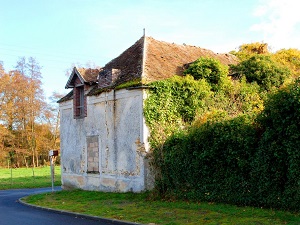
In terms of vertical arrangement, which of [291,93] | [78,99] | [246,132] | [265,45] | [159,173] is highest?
[265,45]

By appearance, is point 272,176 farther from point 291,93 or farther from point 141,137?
point 141,137

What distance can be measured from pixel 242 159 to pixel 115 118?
324 inches

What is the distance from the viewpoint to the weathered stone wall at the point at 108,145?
18.6 m

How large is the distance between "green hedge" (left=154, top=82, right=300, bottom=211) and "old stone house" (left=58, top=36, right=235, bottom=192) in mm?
2420

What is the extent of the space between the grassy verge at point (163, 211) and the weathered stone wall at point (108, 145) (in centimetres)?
119

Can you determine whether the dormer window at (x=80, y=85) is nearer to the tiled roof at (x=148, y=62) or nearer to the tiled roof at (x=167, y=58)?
the tiled roof at (x=148, y=62)

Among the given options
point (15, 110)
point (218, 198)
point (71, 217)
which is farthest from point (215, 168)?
point (15, 110)

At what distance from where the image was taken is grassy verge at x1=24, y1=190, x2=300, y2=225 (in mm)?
11203

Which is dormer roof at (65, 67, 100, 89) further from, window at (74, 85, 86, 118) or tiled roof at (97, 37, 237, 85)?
tiled roof at (97, 37, 237, 85)

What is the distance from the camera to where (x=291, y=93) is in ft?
39.0

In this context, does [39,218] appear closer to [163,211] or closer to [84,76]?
[163,211]

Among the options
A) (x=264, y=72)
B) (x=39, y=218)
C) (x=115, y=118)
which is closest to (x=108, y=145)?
(x=115, y=118)

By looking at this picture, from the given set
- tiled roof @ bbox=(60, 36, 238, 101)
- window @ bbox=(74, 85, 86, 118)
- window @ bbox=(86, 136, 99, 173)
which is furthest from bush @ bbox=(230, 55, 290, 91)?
window @ bbox=(74, 85, 86, 118)

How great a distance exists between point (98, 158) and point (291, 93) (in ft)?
39.5
